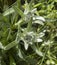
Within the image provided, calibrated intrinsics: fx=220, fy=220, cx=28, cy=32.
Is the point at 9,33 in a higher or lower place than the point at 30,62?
higher

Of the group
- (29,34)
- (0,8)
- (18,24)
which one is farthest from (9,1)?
(29,34)

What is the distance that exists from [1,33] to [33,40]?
19 cm

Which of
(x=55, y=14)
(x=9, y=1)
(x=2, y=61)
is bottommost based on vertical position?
(x=2, y=61)

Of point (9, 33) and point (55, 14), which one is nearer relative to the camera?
point (9, 33)

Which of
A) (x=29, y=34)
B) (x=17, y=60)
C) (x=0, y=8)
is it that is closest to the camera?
(x=29, y=34)

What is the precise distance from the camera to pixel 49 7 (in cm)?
150

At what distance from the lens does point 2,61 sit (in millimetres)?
1252

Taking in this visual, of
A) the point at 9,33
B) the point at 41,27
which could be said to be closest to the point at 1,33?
the point at 9,33

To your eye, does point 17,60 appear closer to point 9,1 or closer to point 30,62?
point 30,62

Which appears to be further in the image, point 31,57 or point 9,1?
point 9,1

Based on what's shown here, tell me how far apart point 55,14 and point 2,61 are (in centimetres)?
48

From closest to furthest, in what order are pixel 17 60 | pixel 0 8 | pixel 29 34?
pixel 29 34 < pixel 17 60 < pixel 0 8

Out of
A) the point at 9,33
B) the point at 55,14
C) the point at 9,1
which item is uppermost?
the point at 9,1

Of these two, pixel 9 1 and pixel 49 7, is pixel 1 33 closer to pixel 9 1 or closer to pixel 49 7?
pixel 9 1
